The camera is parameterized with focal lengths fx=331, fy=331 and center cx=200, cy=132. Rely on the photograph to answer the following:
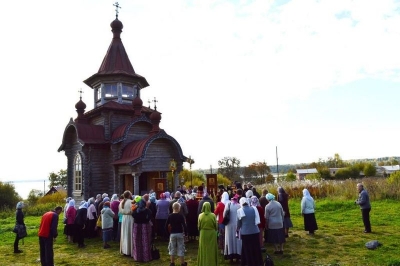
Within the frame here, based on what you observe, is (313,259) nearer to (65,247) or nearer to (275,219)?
(275,219)

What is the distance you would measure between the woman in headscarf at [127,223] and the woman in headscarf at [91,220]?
2.93 m

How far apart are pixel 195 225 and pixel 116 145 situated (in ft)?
31.4

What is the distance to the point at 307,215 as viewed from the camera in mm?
11727

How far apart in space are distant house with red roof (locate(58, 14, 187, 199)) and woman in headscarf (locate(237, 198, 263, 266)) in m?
10.0

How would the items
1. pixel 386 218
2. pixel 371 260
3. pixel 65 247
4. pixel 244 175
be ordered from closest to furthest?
pixel 371 260, pixel 65 247, pixel 386 218, pixel 244 175

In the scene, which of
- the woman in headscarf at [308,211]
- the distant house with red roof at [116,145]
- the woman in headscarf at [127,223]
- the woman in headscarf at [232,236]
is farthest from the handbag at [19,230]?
the woman in headscarf at [308,211]

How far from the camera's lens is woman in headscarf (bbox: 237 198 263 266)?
7.89m

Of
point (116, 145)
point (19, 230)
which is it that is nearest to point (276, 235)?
point (19, 230)

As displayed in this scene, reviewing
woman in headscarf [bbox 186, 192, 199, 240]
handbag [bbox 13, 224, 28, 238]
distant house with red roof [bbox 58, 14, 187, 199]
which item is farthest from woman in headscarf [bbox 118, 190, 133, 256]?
distant house with red roof [bbox 58, 14, 187, 199]

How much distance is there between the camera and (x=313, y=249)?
9.84 metres

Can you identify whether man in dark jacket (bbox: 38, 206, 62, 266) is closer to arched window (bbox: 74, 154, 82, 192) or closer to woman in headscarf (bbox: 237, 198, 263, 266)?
woman in headscarf (bbox: 237, 198, 263, 266)

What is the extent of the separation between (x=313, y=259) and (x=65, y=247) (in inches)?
327

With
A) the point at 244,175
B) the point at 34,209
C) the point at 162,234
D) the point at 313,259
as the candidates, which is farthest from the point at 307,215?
the point at 244,175

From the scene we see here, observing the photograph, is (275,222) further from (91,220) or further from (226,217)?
(91,220)
